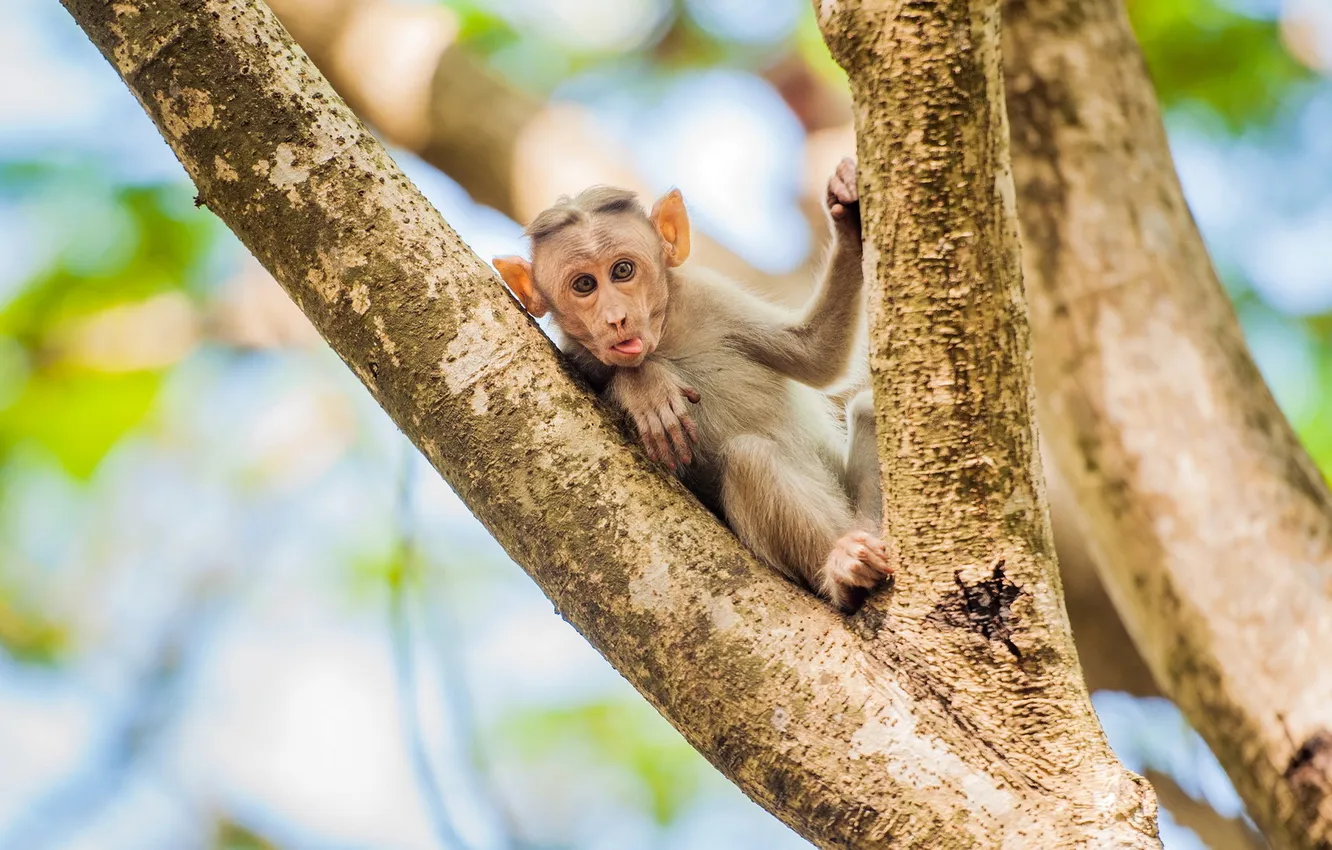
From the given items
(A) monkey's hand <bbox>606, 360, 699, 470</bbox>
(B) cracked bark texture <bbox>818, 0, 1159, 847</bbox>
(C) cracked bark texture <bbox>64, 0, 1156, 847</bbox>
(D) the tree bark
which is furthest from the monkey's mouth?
(D) the tree bark

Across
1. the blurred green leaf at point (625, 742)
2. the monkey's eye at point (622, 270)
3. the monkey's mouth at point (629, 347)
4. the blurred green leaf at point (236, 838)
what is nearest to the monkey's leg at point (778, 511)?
the monkey's mouth at point (629, 347)

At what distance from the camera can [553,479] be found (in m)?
3.20

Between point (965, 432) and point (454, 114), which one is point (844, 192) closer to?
point (965, 432)

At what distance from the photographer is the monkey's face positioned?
4695 millimetres

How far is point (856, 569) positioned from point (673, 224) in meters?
2.14

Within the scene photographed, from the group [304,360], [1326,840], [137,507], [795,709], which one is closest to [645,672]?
[795,709]

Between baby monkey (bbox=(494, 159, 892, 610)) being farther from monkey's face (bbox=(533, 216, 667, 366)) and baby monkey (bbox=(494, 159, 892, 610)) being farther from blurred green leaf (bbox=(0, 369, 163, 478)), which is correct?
blurred green leaf (bbox=(0, 369, 163, 478))

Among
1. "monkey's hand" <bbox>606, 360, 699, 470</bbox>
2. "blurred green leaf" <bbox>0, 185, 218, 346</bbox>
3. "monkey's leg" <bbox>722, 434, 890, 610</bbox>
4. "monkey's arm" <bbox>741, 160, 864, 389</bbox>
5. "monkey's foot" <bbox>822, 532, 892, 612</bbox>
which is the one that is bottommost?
"monkey's foot" <bbox>822, 532, 892, 612</bbox>

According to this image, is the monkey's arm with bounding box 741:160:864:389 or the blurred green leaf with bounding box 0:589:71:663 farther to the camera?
the blurred green leaf with bounding box 0:589:71:663

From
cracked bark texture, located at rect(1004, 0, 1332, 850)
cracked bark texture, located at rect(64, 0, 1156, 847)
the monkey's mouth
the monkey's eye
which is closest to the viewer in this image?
cracked bark texture, located at rect(64, 0, 1156, 847)

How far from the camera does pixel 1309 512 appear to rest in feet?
16.8

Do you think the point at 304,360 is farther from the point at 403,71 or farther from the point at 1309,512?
the point at 1309,512

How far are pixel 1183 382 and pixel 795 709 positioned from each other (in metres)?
3.20

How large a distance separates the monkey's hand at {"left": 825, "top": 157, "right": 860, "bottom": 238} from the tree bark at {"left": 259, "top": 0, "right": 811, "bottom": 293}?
310 centimetres
